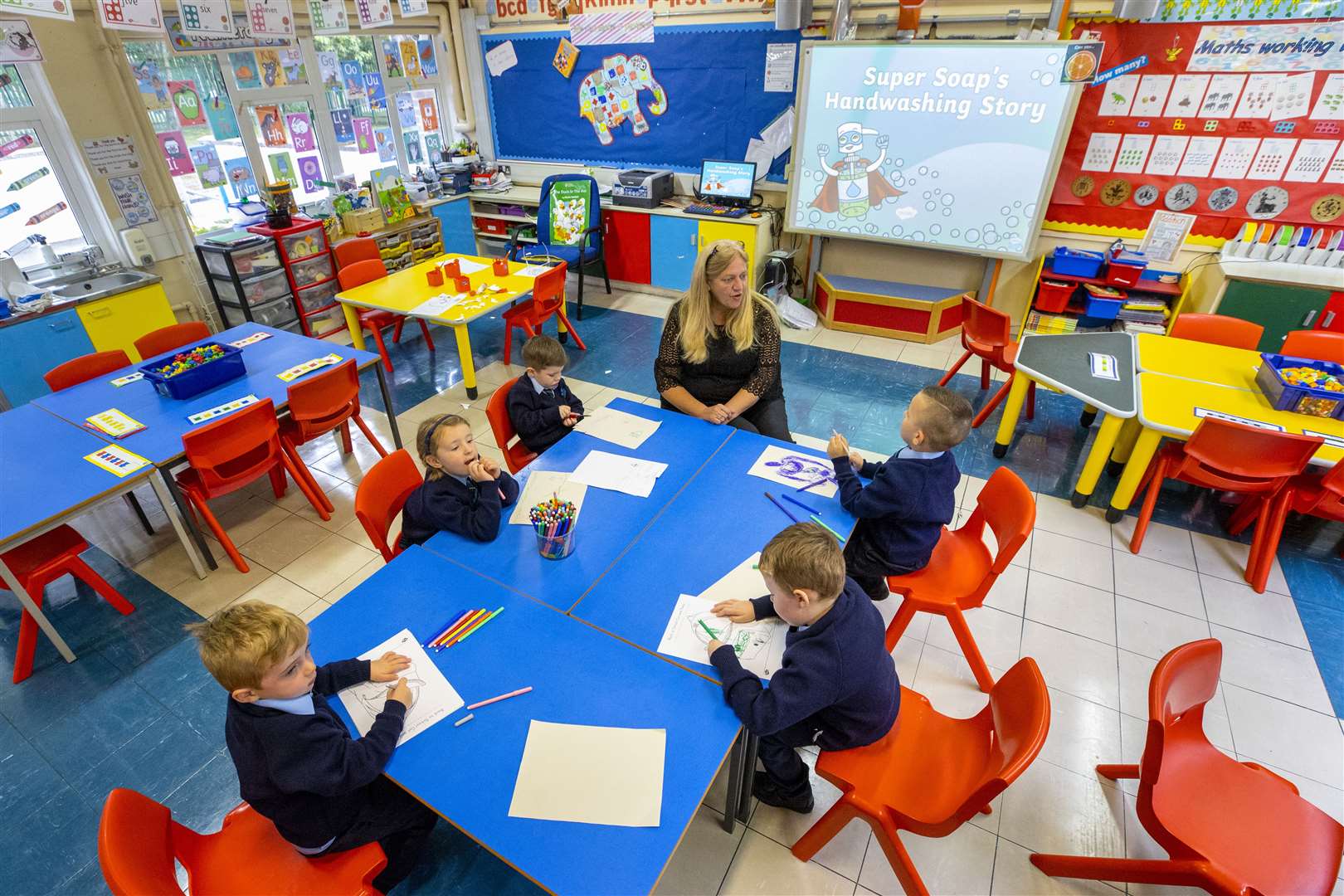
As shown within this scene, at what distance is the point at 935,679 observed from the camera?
2.51 metres

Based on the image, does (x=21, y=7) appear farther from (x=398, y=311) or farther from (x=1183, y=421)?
(x=1183, y=421)

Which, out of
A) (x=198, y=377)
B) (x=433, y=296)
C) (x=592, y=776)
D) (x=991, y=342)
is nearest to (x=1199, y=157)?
(x=991, y=342)

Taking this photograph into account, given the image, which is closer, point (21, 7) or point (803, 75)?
point (21, 7)

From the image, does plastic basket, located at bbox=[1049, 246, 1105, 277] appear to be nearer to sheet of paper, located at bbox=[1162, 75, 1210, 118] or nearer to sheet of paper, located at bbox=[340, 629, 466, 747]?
sheet of paper, located at bbox=[1162, 75, 1210, 118]

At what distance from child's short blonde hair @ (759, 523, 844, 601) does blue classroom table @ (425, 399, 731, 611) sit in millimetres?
640

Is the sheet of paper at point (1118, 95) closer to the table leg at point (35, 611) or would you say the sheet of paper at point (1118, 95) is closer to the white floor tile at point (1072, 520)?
the white floor tile at point (1072, 520)

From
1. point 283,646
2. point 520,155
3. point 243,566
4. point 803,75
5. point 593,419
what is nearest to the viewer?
point 283,646

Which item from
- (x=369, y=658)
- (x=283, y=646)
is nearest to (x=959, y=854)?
(x=369, y=658)

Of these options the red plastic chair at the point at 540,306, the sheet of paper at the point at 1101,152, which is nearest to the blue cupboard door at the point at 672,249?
the red plastic chair at the point at 540,306

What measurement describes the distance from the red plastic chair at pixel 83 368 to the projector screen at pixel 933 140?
502 centimetres

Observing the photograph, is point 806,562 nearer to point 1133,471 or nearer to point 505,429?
point 505,429

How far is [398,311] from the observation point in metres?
4.22

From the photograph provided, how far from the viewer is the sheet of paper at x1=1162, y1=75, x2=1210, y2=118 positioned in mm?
4180

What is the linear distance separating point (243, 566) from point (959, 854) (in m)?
3.31
